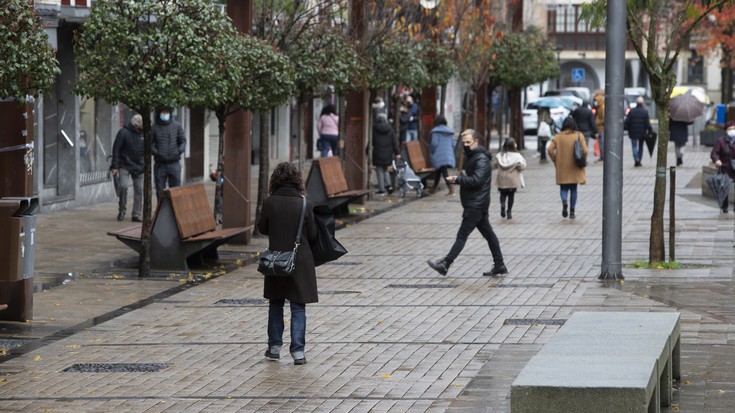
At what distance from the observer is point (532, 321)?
43.0 feet

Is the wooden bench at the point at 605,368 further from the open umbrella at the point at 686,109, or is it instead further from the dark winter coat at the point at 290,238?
the open umbrella at the point at 686,109

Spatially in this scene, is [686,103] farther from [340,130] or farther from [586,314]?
[586,314]

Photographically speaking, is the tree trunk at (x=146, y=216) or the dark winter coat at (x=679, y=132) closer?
the tree trunk at (x=146, y=216)

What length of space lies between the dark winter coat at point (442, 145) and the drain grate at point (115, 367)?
17833mm

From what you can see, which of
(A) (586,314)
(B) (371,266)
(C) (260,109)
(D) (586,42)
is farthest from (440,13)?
(D) (586,42)

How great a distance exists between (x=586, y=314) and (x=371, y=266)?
730 centimetres

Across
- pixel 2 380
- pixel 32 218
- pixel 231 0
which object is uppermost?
pixel 231 0

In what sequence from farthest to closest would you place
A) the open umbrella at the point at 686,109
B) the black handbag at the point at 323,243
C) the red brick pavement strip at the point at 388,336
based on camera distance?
the open umbrella at the point at 686,109, the black handbag at the point at 323,243, the red brick pavement strip at the point at 388,336

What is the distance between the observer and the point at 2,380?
1050cm

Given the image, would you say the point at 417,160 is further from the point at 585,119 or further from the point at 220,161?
the point at 220,161

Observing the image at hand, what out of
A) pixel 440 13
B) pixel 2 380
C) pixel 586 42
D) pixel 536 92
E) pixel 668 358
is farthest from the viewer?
pixel 586 42

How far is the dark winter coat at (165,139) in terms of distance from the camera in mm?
22547

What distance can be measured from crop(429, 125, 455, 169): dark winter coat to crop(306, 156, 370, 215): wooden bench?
14.9ft

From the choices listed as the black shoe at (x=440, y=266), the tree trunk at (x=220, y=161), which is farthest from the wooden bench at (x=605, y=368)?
the tree trunk at (x=220, y=161)
